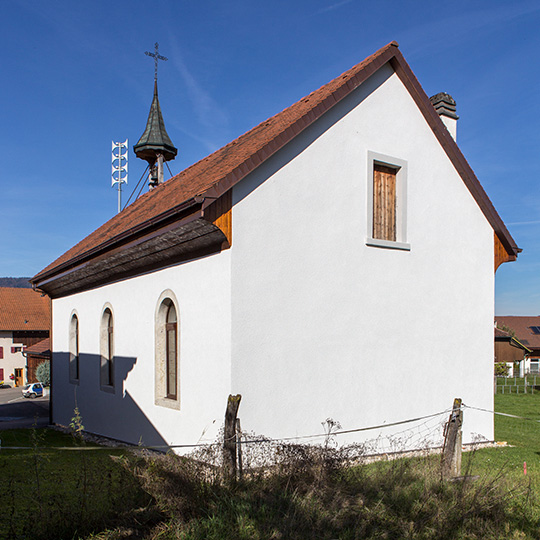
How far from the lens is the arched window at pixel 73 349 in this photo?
14461 millimetres

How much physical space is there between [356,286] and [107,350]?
6542 millimetres

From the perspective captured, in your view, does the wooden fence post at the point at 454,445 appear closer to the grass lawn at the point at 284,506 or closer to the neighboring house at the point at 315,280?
the grass lawn at the point at 284,506

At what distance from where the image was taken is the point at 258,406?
7.55m

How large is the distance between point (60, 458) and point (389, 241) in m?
7.56

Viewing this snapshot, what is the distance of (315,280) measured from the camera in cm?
834

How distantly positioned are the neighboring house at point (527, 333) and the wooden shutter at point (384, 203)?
→ 1937 inches

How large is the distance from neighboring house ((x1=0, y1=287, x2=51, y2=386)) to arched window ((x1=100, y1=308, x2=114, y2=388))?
36024 mm

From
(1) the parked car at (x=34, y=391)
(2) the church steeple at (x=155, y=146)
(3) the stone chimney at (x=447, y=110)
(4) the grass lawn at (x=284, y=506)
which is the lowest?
(1) the parked car at (x=34, y=391)

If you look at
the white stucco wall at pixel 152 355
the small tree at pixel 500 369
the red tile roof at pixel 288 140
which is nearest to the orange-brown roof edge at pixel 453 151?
the red tile roof at pixel 288 140

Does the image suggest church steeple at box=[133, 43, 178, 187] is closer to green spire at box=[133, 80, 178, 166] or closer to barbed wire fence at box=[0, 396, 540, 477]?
green spire at box=[133, 80, 178, 166]

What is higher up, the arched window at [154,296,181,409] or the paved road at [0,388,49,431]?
the arched window at [154,296,181,409]

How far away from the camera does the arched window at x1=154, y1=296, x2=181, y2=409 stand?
30.6 feet

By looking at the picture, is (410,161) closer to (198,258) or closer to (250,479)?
(198,258)

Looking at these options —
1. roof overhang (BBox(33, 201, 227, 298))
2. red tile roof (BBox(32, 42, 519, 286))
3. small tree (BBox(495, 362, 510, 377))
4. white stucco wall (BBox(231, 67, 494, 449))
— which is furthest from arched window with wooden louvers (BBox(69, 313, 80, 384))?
small tree (BBox(495, 362, 510, 377))
